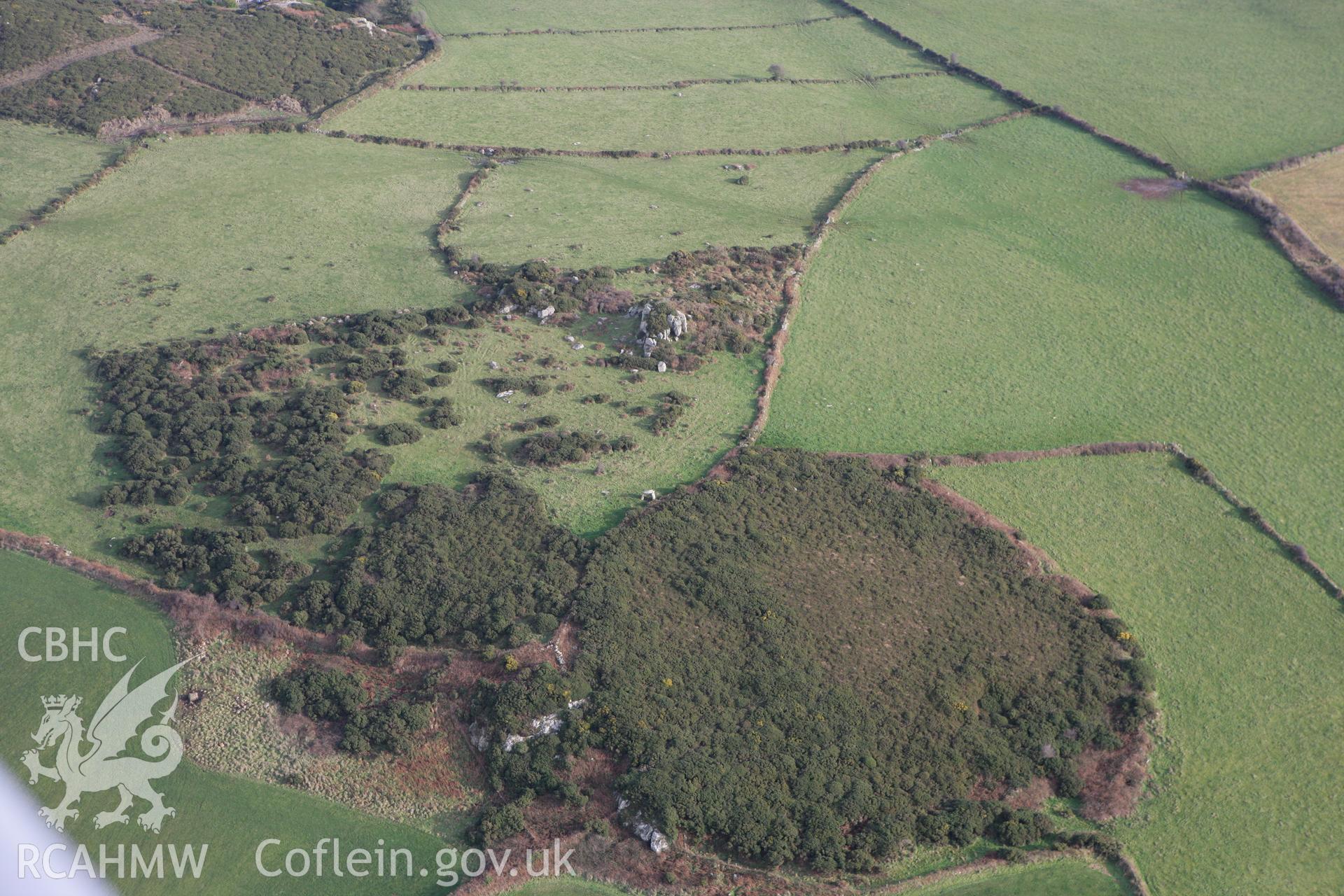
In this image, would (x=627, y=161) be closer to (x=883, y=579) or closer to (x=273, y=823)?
(x=883, y=579)

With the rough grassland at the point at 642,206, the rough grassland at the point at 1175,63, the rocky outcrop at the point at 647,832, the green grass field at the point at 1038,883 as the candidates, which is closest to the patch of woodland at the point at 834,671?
the rocky outcrop at the point at 647,832

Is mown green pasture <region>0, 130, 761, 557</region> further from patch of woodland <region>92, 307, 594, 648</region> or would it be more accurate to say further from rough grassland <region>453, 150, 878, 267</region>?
rough grassland <region>453, 150, 878, 267</region>

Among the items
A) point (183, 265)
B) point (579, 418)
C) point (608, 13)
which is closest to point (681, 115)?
point (608, 13)

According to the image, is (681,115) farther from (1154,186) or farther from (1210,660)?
(1210,660)

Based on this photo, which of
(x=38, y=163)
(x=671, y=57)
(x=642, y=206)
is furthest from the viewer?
(x=671, y=57)

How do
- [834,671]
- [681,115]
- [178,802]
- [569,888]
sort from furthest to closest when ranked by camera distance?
[681,115]
[834,671]
[178,802]
[569,888]

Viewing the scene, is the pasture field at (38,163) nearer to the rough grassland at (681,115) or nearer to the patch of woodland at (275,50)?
the patch of woodland at (275,50)
